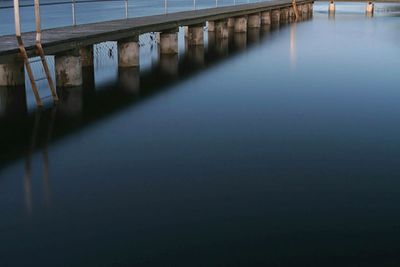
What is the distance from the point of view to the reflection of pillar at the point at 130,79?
47.0ft

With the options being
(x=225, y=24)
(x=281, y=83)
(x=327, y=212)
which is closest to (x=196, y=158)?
(x=327, y=212)

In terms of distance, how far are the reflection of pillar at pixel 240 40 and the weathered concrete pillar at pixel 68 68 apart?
11.0m

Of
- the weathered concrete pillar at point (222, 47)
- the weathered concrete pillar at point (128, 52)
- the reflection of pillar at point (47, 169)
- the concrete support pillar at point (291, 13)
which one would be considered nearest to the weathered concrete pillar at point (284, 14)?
the concrete support pillar at point (291, 13)

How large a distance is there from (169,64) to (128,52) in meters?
2.01

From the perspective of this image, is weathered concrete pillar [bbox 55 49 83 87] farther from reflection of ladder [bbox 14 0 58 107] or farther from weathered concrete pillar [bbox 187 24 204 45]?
weathered concrete pillar [bbox 187 24 204 45]

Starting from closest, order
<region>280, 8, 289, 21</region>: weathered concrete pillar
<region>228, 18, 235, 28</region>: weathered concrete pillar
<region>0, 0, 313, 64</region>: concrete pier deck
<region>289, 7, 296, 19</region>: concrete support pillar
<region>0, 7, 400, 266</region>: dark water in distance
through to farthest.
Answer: <region>0, 7, 400, 266</region>: dark water in distance, <region>0, 0, 313, 64</region>: concrete pier deck, <region>228, 18, 235, 28</region>: weathered concrete pillar, <region>280, 8, 289, 21</region>: weathered concrete pillar, <region>289, 7, 296, 19</region>: concrete support pillar

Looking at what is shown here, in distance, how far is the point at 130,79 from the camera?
51.2ft

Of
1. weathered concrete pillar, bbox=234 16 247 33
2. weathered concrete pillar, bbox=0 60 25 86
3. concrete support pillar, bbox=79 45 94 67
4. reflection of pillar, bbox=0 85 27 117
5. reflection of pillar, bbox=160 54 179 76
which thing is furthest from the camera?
weathered concrete pillar, bbox=234 16 247 33

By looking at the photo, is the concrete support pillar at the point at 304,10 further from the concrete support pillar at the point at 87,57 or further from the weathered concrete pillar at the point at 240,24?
the concrete support pillar at the point at 87,57

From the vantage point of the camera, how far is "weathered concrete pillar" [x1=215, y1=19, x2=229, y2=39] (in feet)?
86.3

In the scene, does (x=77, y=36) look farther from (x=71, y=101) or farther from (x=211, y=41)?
(x=211, y=41)

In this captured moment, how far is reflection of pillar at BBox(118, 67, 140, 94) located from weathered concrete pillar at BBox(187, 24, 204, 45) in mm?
6600

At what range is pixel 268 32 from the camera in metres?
30.7

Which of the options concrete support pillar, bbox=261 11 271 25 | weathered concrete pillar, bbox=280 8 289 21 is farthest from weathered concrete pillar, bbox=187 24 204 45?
weathered concrete pillar, bbox=280 8 289 21
